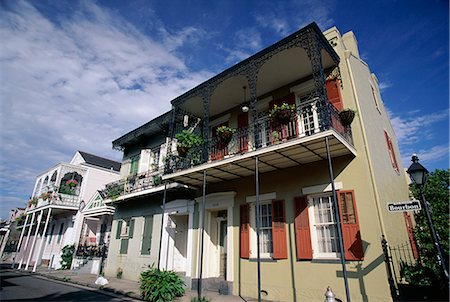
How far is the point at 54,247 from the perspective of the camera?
20594mm

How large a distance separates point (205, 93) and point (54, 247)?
65.8 feet

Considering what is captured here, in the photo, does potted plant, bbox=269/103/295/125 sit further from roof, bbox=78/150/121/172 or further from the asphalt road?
roof, bbox=78/150/121/172

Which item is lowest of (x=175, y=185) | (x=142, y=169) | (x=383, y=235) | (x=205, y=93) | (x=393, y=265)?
(x=393, y=265)

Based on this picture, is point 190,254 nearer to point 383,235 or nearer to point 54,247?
point 383,235

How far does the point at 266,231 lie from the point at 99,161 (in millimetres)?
20630

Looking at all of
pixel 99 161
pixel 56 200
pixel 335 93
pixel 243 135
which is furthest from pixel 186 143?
pixel 99 161

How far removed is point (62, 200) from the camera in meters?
19.0

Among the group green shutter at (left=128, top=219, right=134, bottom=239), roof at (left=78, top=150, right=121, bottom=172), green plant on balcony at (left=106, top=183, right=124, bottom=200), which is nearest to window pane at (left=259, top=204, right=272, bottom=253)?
green shutter at (left=128, top=219, right=134, bottom=239)

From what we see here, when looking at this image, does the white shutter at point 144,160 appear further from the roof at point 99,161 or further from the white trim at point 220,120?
the roof at point 99,161

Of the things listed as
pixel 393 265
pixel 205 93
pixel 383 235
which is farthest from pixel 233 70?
pixel 393 265

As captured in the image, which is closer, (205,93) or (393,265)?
(393,265)

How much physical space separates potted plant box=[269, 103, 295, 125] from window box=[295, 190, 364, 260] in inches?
97.1

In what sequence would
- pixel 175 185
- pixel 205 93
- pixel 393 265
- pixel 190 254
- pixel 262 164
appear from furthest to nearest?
1. pixel 175 185
2. pixel 190 254
3. pixel 205 93
4. pixel 262 164
5. pixel 393 265

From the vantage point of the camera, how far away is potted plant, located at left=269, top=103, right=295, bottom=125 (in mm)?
7348
